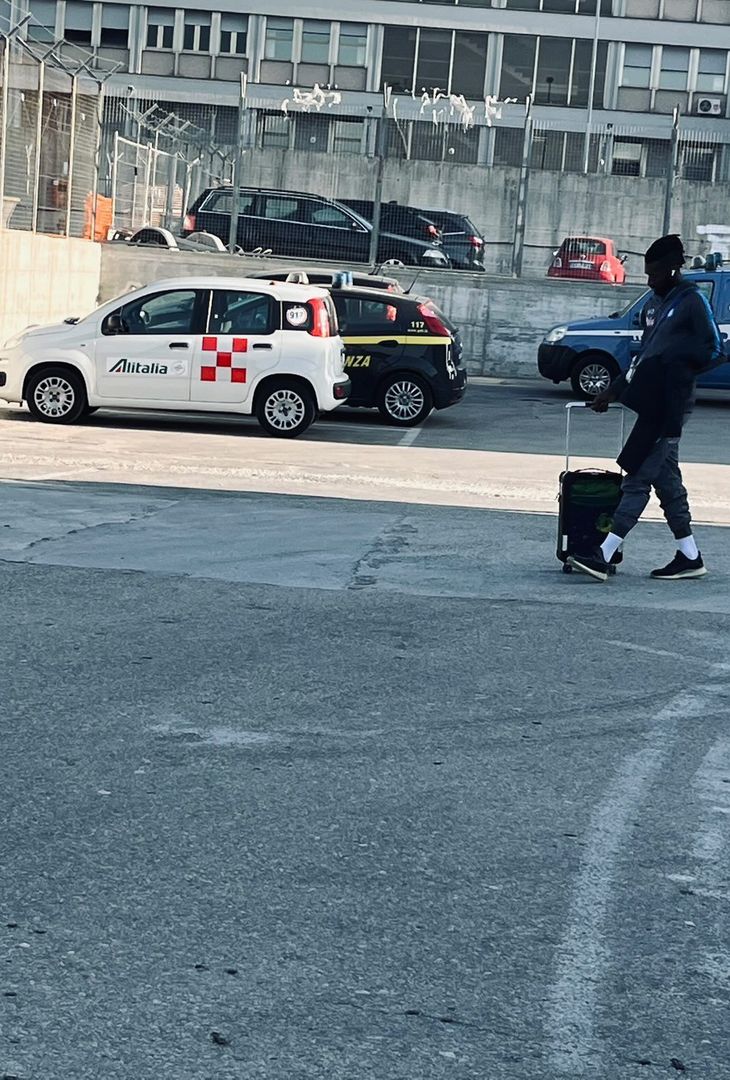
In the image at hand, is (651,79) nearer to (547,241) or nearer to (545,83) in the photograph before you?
(545,83)

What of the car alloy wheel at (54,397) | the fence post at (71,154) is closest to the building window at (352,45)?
the fence post at (71,154)

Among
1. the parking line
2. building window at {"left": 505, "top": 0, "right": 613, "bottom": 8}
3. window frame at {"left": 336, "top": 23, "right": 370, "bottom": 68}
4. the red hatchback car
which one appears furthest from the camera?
window frame at {"left": 336, "top": 23, "right": 370, "bottom": 68}

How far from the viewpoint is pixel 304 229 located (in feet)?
95.5

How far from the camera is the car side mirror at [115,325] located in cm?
1731

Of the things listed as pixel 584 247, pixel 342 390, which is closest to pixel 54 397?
pixel 342 390

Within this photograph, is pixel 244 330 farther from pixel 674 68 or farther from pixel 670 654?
pixel 674 68

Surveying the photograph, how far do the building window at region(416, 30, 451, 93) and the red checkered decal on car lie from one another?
44863mm

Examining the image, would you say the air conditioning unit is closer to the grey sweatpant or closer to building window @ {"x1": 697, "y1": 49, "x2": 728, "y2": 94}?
building window @ {"x1": 697, "y1": 49, "x2": 728, "y2": 94}

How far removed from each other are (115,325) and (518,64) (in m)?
45.9

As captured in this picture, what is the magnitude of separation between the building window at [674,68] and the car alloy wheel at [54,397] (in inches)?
1848

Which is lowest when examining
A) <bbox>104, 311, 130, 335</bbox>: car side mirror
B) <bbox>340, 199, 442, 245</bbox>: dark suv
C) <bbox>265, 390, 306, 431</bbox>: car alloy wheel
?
<bbox>265, 390, 306, 431</bbox>: car alloy wheel

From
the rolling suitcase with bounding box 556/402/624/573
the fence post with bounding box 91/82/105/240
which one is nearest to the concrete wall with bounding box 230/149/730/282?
the fence post with bounding box 91/82/105/240

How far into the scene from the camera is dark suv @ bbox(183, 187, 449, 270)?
28984 millimetres

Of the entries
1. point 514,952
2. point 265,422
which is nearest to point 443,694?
point 514,952
